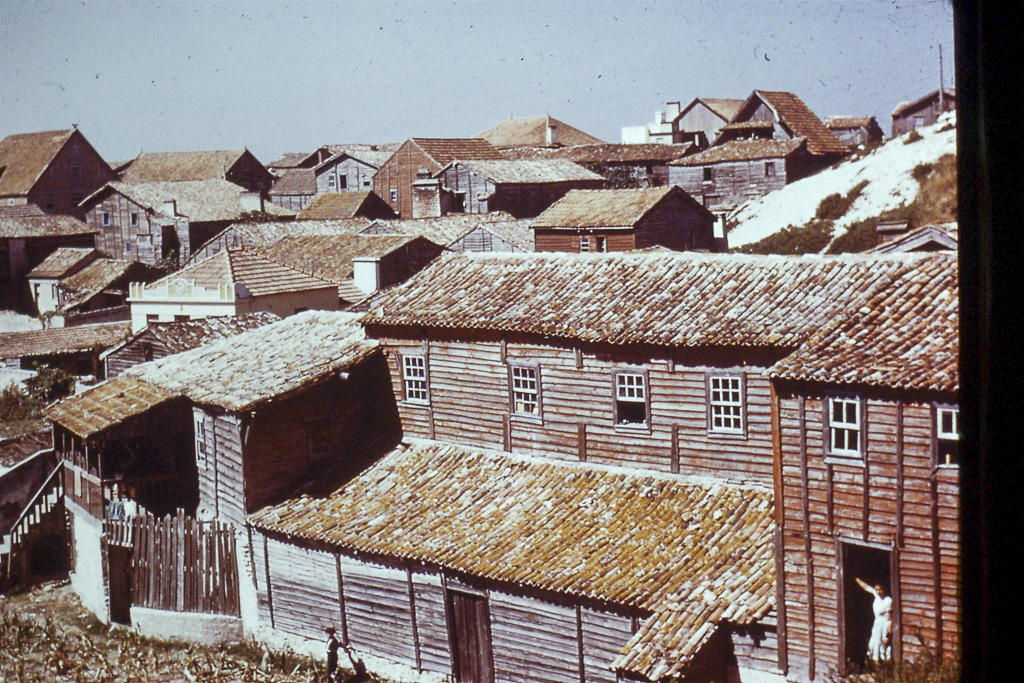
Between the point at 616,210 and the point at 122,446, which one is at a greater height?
the point at 616,210

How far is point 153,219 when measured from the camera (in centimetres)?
6619

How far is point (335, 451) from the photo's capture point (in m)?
24.5

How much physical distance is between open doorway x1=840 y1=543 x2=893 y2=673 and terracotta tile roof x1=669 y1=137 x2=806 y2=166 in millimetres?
48936

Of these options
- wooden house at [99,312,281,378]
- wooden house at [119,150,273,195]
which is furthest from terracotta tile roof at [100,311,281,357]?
wooden house at [119,150,273,195]

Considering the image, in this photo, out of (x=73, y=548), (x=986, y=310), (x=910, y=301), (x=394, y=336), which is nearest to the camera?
(x=986, y=310)

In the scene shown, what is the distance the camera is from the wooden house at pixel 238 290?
125ft

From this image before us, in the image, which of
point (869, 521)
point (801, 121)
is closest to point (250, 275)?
point (869, 521)

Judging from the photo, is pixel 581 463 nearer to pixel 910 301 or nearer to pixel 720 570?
pixel 720 570

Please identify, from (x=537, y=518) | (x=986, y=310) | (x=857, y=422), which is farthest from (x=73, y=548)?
(x=986, y=310)

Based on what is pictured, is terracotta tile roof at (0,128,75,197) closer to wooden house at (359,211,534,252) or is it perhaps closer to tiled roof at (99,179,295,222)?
tiled roof at (99,179,295,222)

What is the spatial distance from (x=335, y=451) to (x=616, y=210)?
28.2 metres

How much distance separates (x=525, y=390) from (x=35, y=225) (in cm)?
4924

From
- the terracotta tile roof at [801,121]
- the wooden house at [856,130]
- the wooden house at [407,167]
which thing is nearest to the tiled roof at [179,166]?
the wooden house at [407,167]

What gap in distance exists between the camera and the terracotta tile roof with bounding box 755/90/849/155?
221 ft
